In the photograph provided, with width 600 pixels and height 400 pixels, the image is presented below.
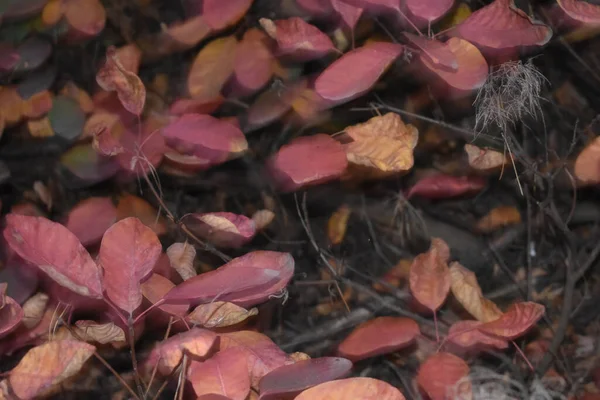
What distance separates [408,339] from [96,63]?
23.7 inches

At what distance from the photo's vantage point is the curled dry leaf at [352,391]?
67cm

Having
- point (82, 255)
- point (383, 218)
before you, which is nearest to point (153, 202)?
point (82, 255)

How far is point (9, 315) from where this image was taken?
29.5 inches

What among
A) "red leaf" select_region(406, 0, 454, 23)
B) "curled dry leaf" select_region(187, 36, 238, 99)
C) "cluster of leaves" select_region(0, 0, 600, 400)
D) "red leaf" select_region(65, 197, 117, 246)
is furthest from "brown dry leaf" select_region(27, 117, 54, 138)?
"red leaf" select_region(406, 0, 454, 23)

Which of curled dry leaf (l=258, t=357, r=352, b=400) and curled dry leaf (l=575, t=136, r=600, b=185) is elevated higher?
curled dry leaf (l=575, t=136, r=600, b=185)

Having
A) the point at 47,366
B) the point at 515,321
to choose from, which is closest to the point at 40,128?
the point at 47,366

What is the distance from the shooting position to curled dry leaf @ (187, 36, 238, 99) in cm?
93

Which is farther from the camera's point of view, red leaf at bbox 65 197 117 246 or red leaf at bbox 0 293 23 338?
red leaf at bbox 65 197 117 246

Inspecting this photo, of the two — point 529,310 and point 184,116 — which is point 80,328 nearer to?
point 184,116

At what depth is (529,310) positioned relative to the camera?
832 mm

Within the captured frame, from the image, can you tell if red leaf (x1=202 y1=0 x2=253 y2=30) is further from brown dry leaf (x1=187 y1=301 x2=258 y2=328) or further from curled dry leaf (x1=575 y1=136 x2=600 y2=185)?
curled dry leaf (x1=575 y1=136 x2=600 y2=185)

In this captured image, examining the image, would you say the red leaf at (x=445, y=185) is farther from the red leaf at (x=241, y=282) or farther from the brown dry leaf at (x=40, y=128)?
the brown dry leaf at (x=40, y=128)

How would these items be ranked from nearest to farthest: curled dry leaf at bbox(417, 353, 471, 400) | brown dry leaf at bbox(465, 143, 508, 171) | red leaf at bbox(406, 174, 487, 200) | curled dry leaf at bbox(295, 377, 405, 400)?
curled dry leaf at bbox(295, 377, 405, 400)
curled dry leaf at bbox(417, 353, 471, 400)
brown dry leaf at bbox(465, 143, 508, 171)
red leaf at bbox(406, 174, 487, 200)

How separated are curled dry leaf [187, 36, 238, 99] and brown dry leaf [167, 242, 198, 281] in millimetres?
221
